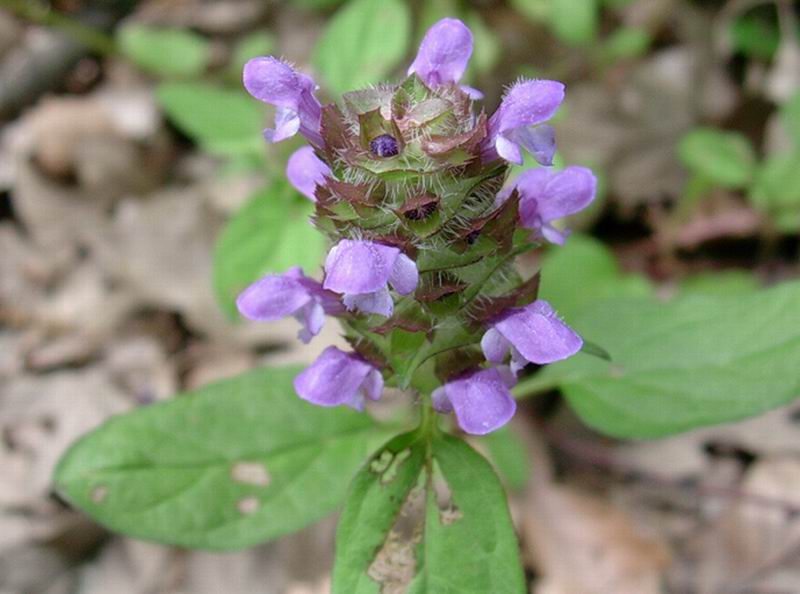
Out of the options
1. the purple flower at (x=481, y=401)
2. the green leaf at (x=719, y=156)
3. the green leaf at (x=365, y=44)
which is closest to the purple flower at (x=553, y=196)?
the purple flower at (x=481, y=401)

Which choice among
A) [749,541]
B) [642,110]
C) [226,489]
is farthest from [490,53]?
[226,489]

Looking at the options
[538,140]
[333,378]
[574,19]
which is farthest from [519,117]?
[574,19]

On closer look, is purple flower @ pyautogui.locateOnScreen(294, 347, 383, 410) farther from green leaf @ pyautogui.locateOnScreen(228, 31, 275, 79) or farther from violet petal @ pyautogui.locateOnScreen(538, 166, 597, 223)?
green leaf @ pyautogui.locateOnScreen(228, 31, 275, 79)

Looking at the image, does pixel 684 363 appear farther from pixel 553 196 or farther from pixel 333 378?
pixel 333 378

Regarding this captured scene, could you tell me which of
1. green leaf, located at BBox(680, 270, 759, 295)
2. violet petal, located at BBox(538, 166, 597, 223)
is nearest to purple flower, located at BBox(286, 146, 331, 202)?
violet petal, located at BBox(538, 166, 597, 223)

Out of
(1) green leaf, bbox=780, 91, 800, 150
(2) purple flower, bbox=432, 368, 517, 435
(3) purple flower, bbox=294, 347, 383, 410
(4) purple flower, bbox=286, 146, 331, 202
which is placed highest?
(4) purple flower, bbox=286, 146, 331, 202

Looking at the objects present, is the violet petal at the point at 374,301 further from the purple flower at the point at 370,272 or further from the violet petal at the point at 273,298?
the violet petal at the point at 273,298

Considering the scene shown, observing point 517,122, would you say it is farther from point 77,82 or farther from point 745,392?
point 77,82
